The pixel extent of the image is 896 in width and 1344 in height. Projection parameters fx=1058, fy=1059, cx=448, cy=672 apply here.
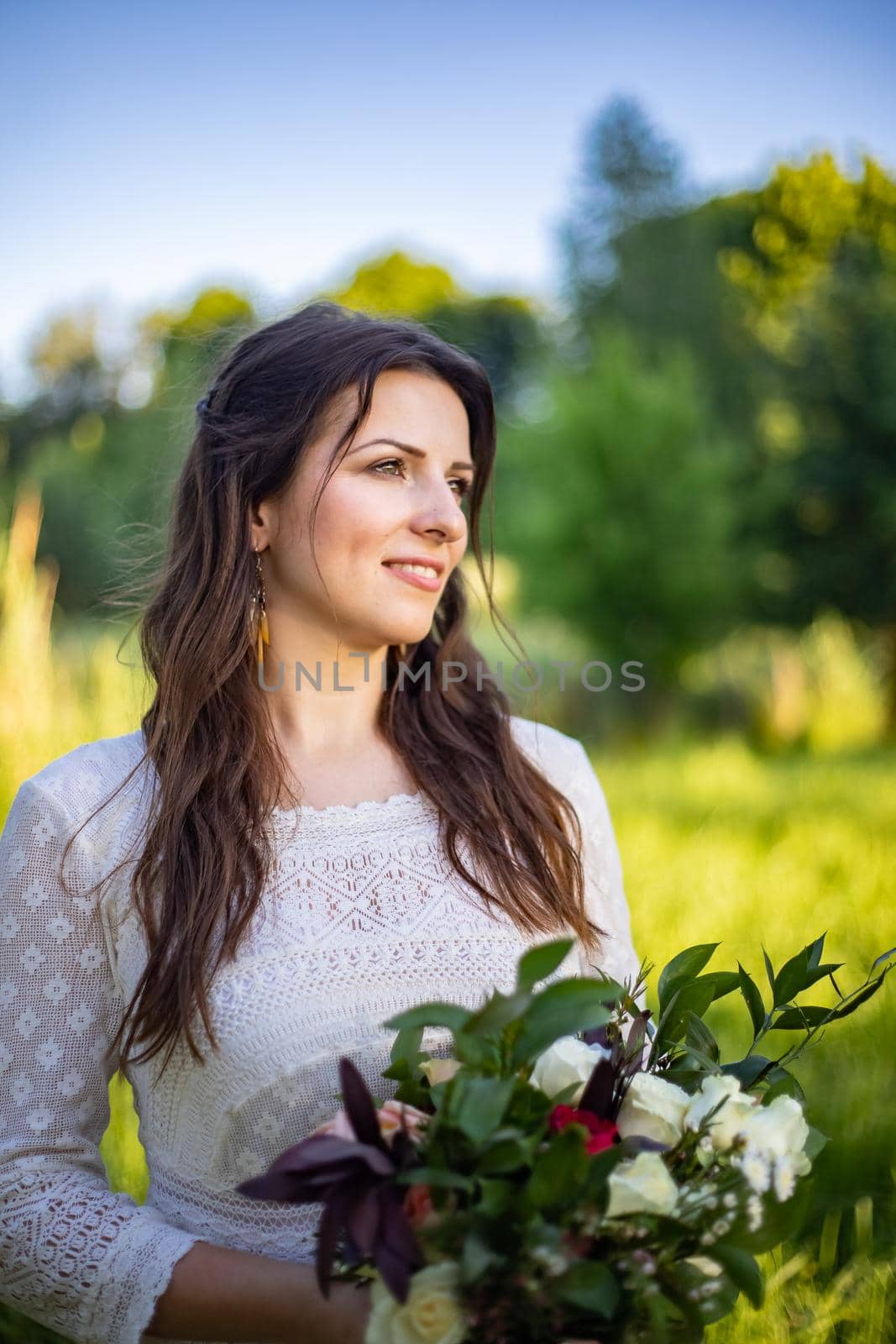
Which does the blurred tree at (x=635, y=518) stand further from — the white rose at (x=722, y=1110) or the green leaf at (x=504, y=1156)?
the green leaf at (x=504, y=1156)

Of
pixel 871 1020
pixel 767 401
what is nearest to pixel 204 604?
pixel 871 1020

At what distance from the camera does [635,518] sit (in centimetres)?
1175

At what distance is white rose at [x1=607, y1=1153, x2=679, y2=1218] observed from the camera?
98 centimetres

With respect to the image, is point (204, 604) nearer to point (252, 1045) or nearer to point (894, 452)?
point (252, 1045)

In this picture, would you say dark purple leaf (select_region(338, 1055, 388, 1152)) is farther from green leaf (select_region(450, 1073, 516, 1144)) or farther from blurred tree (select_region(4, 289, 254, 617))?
blurred tree (select_region(4, 289, 254, 617))

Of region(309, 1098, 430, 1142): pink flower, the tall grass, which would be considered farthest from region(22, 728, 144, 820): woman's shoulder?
region(309, 1098, 430, 1142): pink flower

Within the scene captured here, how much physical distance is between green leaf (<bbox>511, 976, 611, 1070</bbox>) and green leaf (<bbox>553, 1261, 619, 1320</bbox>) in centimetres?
18

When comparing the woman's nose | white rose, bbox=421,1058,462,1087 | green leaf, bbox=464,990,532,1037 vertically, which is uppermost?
the woman's nose

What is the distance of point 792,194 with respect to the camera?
42.9 feet

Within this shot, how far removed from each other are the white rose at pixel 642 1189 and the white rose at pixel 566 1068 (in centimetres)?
12

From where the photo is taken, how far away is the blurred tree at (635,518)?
1160 cm

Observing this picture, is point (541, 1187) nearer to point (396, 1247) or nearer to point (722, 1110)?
point (396, 1247)

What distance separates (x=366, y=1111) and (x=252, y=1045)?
0.47 m

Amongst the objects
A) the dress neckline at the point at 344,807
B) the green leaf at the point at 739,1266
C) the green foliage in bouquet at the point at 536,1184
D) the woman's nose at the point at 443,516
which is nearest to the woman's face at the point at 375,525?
the woman's nose at the point at 443,516
